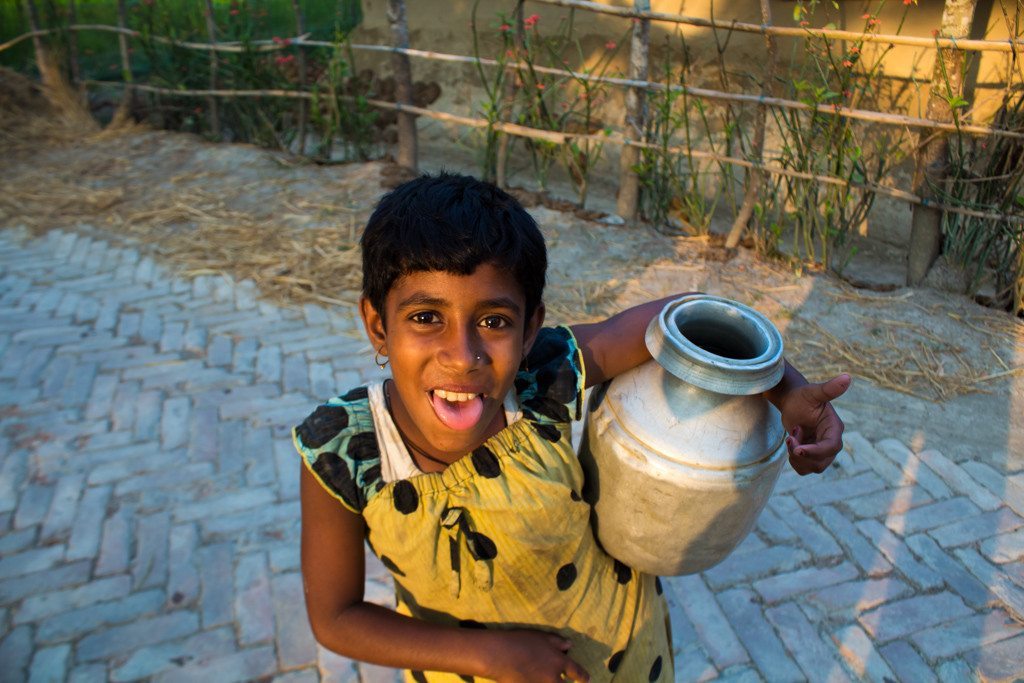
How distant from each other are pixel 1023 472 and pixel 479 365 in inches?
126

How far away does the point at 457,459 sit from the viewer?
1.34 m

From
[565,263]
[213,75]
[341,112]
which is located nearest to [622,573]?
[565,263]

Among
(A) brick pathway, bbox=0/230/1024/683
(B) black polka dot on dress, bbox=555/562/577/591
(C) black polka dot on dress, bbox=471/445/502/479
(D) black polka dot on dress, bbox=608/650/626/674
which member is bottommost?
(A) brick pathway, bbox=0/230/1024/683

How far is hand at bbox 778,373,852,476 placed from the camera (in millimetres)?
1249

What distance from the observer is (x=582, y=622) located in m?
1.45

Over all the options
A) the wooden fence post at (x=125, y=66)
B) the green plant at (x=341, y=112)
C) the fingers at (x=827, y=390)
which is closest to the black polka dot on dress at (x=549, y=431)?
the fingers at (x=827, y=390)

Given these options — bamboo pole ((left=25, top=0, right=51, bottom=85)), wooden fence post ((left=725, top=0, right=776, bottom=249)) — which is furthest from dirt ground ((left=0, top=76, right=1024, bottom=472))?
bamboo pole ((left=25, top=0, right=51, bottom=85))

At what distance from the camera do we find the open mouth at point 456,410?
122cm

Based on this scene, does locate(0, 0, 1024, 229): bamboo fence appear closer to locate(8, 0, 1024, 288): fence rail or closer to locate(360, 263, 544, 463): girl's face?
locate(8, 0, 1024, 288): fence rail

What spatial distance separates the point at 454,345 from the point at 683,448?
48cm

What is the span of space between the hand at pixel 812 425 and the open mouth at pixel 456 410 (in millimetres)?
541

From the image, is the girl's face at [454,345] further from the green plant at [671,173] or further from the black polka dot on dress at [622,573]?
the green plant at [671,173]

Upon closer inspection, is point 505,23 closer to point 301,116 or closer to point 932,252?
point 301,116

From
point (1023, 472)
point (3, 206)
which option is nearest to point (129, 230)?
point (3, 206)
